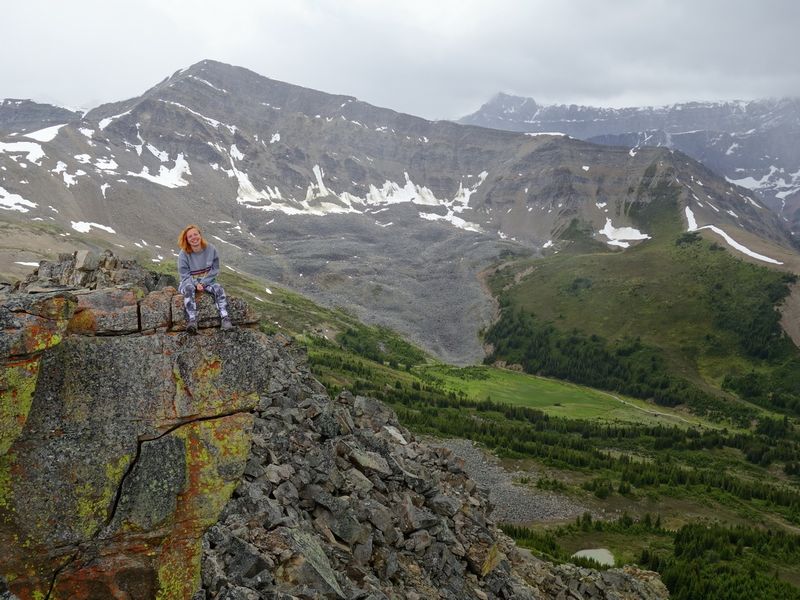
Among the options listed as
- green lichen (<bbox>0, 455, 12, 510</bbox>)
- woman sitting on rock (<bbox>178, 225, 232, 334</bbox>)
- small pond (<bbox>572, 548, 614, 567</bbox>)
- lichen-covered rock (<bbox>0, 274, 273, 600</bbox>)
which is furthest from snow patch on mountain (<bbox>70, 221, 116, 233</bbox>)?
green lichen (<bbox>0, 455, 12, 510</bbox>)

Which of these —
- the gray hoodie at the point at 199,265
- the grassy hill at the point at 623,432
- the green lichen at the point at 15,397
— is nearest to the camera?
the green lichen at the point at 15,397

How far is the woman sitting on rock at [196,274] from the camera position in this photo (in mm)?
10469

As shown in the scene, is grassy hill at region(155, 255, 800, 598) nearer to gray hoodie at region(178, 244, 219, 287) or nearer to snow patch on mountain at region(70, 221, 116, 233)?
gray hoodie at region(178, 244, 219, 287)

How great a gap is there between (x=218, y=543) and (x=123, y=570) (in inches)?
123

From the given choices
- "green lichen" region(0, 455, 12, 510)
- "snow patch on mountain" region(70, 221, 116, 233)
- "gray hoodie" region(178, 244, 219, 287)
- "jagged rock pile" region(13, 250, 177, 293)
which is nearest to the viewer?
"green lichen" region(0, 455, 12, 510)

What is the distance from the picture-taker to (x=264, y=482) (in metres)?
16.3

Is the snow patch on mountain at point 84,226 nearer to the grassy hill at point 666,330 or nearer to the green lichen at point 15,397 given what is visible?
the grassy hill at point 666,330

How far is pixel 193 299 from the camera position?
414 inches

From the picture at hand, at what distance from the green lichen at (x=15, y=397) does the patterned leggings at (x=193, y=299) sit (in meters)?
2.67

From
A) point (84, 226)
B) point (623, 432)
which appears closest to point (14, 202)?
point (84, 226)

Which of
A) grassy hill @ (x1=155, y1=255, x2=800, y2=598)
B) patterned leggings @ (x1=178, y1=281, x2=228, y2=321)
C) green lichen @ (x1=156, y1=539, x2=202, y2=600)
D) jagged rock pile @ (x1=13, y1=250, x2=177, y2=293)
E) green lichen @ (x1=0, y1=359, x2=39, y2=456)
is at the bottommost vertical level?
grassy hill @ (x1=155, y1=255, x2=800, y2=598)

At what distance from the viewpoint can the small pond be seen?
3978 cm

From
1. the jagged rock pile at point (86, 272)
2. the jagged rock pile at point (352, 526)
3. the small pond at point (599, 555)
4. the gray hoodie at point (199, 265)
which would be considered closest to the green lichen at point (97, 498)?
the jagged rock pile at point (352, 526)

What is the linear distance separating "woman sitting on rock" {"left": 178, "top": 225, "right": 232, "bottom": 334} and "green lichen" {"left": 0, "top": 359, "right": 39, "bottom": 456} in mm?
2723
